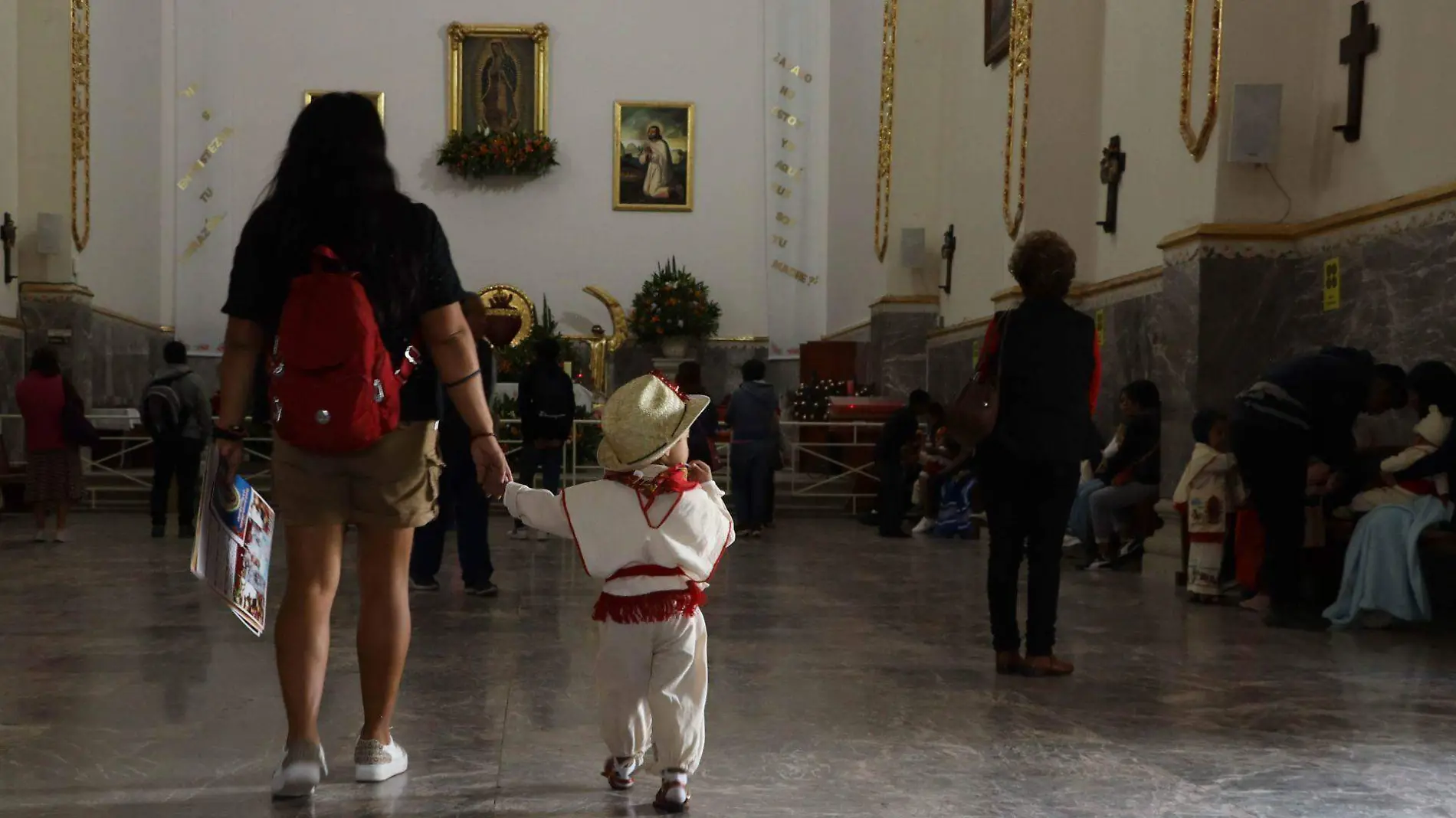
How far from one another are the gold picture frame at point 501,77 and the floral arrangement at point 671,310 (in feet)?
9.30

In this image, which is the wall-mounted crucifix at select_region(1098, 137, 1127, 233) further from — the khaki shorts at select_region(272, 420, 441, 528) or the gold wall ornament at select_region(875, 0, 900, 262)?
the khaki shorts at select_region(272, 420, 441, 528)

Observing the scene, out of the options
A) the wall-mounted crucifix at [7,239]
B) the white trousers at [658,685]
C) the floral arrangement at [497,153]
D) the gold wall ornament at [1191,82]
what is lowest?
the white trousers at [658,685]

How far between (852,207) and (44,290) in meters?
9.46

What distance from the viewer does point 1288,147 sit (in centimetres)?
845

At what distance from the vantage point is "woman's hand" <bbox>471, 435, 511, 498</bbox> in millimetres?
3445

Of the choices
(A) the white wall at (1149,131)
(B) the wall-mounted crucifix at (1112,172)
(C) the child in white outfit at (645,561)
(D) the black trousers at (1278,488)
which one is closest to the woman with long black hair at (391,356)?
(C) the child in white outfit at (645,561)

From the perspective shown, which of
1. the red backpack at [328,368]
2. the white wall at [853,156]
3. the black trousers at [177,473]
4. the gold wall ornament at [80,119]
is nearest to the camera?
the red backpack at [328,368]

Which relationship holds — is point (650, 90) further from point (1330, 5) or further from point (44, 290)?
point (1330, 5)

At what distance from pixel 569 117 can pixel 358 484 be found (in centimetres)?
1728

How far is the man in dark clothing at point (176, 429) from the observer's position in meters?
10.7

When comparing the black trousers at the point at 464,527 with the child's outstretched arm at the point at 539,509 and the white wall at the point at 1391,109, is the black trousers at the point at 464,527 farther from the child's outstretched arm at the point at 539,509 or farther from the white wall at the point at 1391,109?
the white wall at the point at 1391,109

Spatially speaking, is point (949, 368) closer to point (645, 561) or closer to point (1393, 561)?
point (1393, 561)

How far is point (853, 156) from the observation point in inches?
728

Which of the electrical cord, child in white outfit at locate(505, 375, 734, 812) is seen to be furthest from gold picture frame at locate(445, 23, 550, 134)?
child in white outfit at locate(505, 375, 734, 812)
